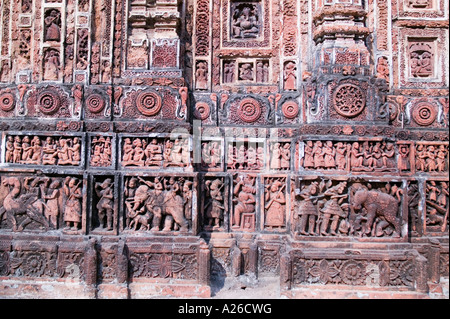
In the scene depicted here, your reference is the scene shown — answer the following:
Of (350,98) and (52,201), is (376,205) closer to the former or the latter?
(350,98)

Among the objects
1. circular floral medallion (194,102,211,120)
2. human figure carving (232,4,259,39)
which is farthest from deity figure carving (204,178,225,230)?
human figure carving (232,4,259,39)

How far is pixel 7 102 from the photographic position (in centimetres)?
628

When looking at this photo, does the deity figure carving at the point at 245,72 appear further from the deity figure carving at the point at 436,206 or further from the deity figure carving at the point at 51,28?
the deity figure carving at the point at 436,206

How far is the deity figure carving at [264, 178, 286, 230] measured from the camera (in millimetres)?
6457

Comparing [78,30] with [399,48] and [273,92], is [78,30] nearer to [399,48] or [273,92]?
[273,92]

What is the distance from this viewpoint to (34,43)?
21.1 feet

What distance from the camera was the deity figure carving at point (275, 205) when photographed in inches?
254

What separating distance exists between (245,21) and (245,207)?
405cm

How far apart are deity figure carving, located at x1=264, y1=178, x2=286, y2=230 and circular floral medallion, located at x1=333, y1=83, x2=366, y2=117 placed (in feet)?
5.97

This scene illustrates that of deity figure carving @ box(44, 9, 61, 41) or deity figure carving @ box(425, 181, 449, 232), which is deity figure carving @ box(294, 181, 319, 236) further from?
deity figure carving @ box(44, 9, 61, 41)

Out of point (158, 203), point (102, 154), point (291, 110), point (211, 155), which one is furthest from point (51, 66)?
point (291, 110)

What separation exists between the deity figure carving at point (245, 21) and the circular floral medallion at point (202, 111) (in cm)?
175

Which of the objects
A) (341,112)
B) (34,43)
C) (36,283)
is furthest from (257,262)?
(34,43)

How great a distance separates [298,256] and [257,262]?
3.33ft
